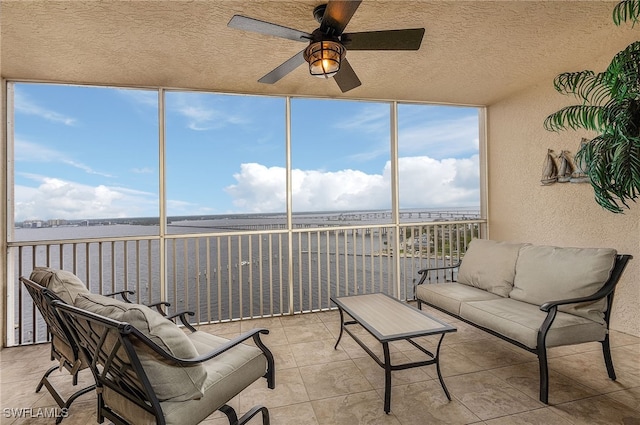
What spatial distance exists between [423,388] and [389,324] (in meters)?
0.52

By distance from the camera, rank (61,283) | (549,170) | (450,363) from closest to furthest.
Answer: (61,283) < (450,363) < (549,170)

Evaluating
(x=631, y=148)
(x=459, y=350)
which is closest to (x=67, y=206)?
(x=459, y=350)

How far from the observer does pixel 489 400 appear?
75.6 inches

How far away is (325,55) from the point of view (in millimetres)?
1840

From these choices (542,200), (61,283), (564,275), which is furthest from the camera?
(542,200)

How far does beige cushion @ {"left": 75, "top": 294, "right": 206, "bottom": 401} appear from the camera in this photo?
45.8 inches

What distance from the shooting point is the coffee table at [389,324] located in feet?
6.06

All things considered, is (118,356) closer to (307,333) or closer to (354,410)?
(354,410)

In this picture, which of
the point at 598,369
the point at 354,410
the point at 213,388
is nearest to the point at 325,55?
the point at 213,388

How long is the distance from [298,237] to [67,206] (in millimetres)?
2636

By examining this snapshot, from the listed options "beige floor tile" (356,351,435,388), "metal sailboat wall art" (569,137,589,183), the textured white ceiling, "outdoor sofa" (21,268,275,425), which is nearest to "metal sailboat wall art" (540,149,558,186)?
"metal sailboat wall art" (569,137,589,183)

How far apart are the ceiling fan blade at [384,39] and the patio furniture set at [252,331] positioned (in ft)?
5.95

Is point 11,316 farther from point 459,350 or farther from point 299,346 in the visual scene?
point 459,350

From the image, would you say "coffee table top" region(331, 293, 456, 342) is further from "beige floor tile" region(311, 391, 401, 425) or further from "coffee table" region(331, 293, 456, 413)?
"beige floor tile" region(311, 391, 401, 425)
